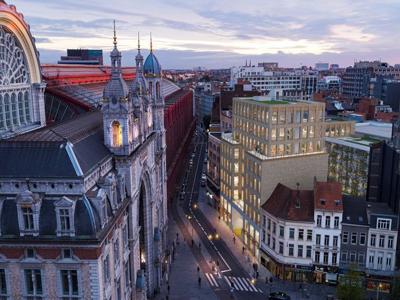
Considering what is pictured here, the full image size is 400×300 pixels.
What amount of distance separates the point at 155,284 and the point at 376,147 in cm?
5455

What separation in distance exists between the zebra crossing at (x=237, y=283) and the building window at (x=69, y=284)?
1628 inches

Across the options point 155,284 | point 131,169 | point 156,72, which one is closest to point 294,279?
point 155,284

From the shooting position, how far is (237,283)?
8456 cm

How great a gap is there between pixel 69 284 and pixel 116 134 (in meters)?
20.9

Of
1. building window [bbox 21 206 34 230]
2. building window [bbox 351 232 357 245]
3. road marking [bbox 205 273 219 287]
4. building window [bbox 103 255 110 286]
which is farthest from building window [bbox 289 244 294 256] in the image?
building window [bbox 21 206 34 230]

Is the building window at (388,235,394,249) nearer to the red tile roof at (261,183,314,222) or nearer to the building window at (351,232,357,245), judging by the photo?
the building window at (351,232,357,245)

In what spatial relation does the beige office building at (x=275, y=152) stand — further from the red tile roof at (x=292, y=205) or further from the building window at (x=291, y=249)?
the building window at (x=291, y=249)

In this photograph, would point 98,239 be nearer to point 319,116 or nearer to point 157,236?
point 157,236

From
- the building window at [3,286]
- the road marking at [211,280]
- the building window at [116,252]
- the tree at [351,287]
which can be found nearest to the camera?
the building window at [3,286]

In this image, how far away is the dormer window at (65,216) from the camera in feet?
147

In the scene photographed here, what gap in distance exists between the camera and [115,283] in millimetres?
Answer: 52625

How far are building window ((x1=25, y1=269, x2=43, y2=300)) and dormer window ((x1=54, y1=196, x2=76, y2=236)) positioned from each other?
5549 mm

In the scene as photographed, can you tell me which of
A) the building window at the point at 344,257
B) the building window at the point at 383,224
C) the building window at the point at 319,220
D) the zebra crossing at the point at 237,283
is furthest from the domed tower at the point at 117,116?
the building window at the point at 383,224

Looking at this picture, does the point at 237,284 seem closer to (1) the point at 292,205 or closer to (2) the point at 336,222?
(1) the point at 292,205
